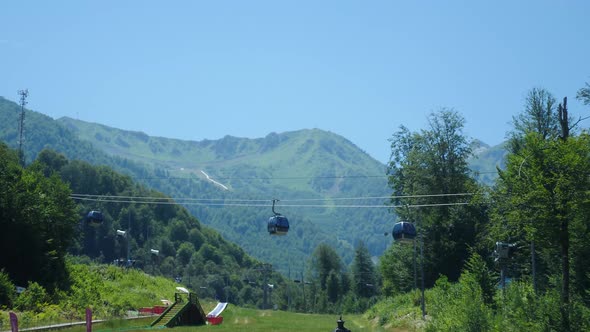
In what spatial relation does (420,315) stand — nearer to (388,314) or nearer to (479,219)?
(388,314)

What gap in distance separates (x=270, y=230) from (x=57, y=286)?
22399 mm

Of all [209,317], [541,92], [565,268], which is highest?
[541,92]

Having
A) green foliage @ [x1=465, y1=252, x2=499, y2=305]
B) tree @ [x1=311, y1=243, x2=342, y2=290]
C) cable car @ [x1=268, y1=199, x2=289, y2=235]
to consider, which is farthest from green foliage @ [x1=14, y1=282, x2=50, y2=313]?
tree @ [x1=311, y1=243, x2=342, y2=290]

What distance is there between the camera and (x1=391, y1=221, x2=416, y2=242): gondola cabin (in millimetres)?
55250

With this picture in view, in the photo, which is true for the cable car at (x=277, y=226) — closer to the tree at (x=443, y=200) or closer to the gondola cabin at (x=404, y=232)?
the gondola cabin at (x=404, y=232)

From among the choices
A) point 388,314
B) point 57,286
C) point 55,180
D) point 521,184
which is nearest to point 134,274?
point 55,180

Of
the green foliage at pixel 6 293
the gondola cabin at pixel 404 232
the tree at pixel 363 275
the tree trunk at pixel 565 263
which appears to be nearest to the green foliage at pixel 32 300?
the green foliage at pixel 6 293

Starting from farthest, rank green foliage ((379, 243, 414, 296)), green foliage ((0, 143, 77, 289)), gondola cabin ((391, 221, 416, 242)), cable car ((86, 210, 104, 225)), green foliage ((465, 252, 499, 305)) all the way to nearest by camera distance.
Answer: green foliage ((379, 243, 414, 296))
cable car ((86, 210, 104, 225))
green foliage ((0, 143, 77, 289))
gondola cabin ((391, 221, 416, 242))
green foliage ((465, 252, 499, 305))

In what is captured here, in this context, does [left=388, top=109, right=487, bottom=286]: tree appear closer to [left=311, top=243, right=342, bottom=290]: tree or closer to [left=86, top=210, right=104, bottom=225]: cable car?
[left=86, top=210, right=104, bottom=225]: cable car

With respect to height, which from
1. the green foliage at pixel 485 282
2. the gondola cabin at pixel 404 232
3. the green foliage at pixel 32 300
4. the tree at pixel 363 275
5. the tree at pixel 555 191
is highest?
the tree at pixel 555 191

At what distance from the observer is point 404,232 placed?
5522cm

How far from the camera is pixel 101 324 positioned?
50000 mm

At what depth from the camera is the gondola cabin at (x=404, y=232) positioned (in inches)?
2175

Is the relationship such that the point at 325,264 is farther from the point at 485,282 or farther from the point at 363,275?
the point at 485,282
